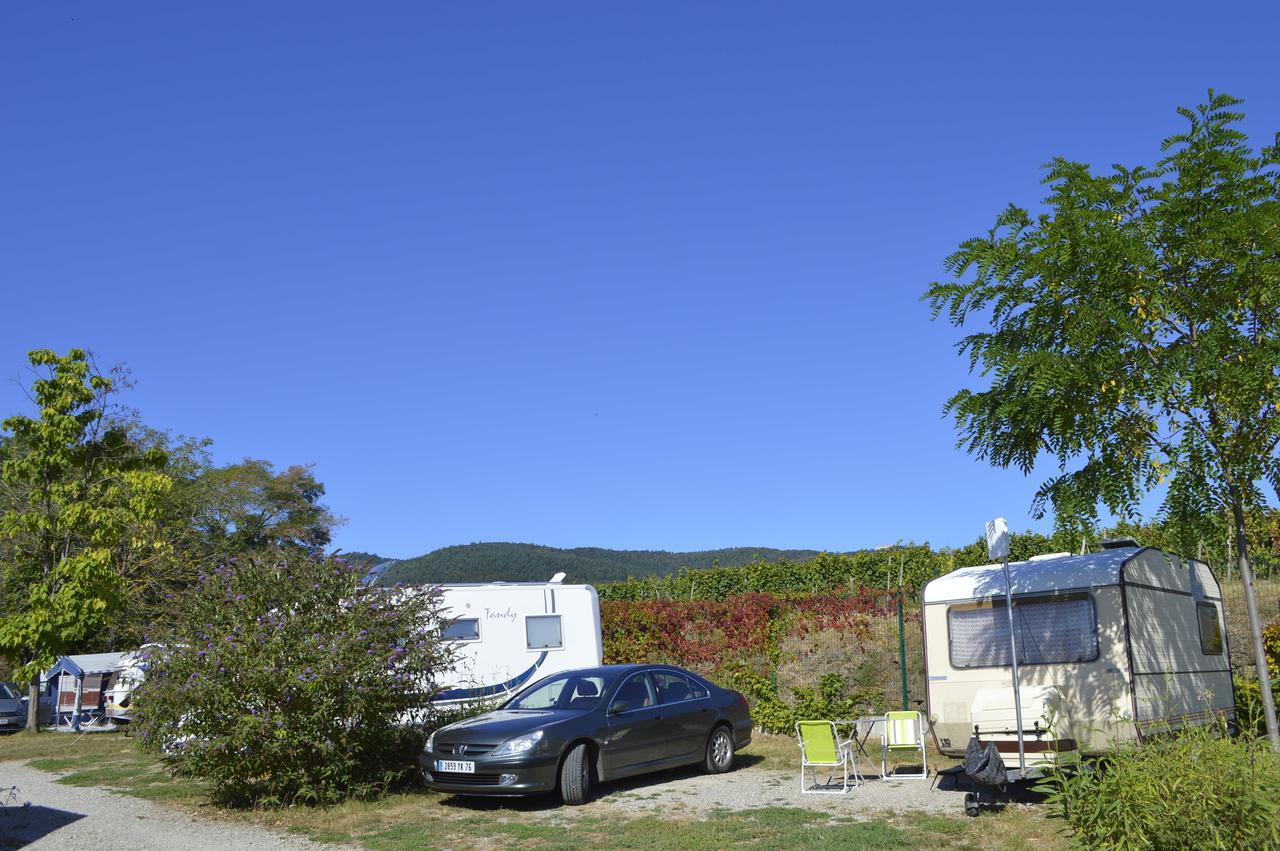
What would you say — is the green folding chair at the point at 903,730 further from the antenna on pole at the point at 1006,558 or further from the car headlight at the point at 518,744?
the car headlight at the point at 518,744

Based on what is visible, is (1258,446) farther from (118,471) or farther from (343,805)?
(118,471)

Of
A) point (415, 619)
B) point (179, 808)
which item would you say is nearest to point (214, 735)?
point (179, 808)

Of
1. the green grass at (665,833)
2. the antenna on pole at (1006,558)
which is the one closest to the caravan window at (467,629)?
the green grass at (665,833)

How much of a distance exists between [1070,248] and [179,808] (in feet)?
33.9

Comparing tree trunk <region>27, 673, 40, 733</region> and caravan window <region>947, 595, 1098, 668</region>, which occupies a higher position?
caravan window <region>947, 595, 1098, 668</region>

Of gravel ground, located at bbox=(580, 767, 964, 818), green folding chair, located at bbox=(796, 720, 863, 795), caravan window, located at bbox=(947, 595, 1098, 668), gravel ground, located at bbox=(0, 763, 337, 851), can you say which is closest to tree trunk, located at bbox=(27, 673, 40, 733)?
gravel ground, located at bbox=(0, 763, 337, 851)

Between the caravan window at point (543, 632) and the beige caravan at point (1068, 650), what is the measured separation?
24.7 ft

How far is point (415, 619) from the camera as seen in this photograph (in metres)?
11.9

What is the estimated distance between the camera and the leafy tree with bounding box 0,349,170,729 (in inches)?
832

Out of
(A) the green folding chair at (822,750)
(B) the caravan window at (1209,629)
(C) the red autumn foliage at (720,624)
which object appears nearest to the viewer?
(A) the green folding chair at (822,750)

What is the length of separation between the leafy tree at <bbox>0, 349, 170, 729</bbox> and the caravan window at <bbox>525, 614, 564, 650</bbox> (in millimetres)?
10152

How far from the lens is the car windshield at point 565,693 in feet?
37.5

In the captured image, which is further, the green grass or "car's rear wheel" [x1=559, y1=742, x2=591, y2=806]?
"car's rear wheel" [x1=559, y1=742, x2=591, y2=806]

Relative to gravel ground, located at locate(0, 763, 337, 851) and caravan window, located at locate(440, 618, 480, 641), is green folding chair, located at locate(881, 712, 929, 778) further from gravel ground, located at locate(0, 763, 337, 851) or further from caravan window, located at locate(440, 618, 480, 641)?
caravan window, located at locate(440, 618, 480, 641)
